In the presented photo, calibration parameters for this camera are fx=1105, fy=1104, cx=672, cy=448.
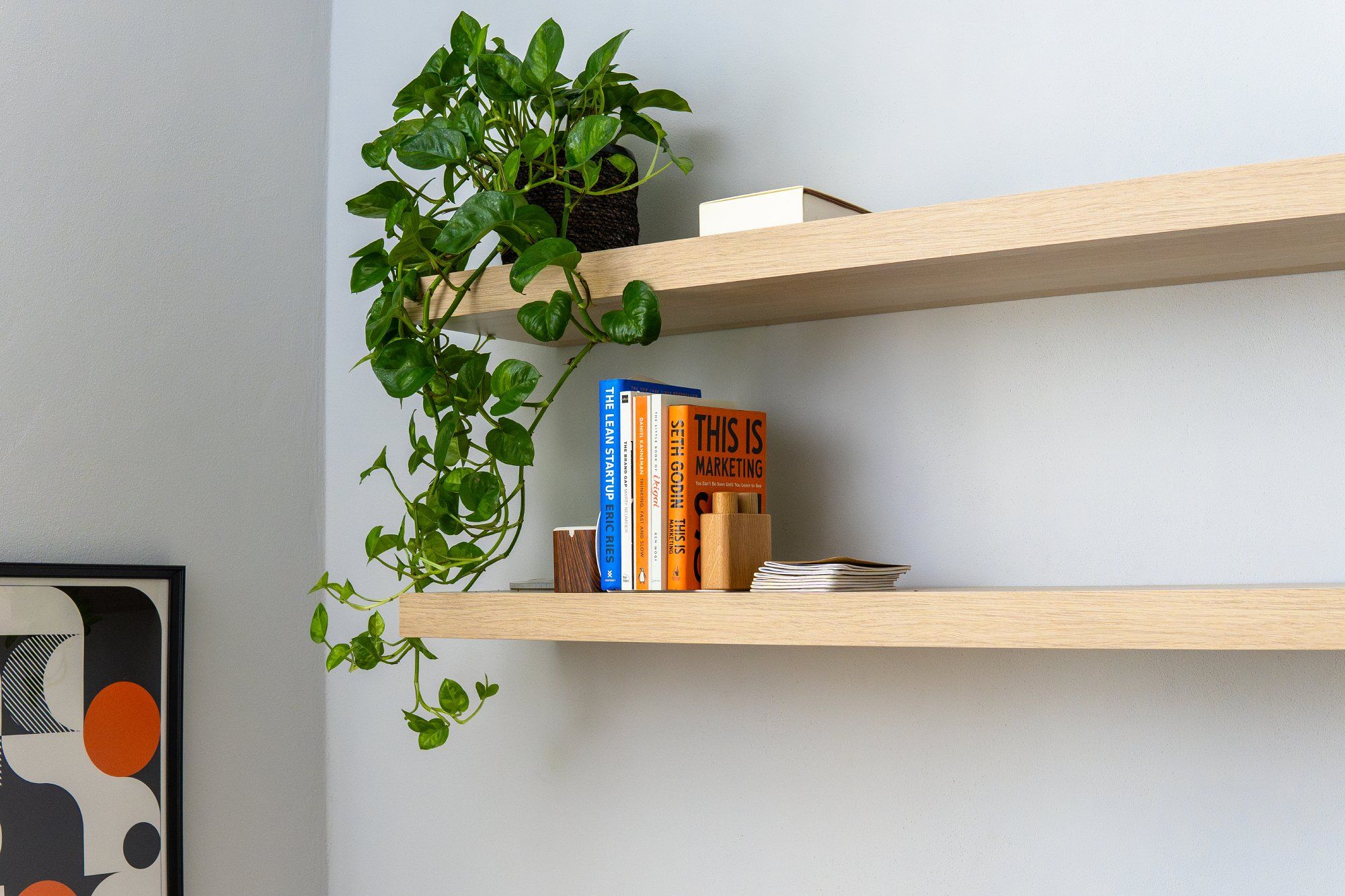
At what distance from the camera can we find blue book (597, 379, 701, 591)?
1215 millimetres

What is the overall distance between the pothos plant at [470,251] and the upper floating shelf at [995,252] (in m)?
0.05

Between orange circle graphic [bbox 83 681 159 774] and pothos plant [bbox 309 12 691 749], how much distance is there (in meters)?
0.26

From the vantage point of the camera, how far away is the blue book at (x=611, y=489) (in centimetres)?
121

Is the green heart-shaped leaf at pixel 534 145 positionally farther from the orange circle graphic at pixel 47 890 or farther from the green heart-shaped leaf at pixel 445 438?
the orange circle graphic at pixel 47 890

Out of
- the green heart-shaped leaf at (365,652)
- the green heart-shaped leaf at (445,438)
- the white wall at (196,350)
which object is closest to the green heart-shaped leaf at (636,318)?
the green heart-shaped leaf at (445,438)

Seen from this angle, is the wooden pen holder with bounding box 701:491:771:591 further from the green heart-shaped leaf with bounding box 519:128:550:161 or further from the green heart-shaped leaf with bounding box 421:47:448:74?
the green heart-shaped leaf with bounding box 421:47:448:74

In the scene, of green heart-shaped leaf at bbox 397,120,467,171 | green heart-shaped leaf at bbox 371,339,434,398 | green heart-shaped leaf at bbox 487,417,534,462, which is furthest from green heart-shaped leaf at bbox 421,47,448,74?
green heart-shaped leaf at bbox 487,417,534,462

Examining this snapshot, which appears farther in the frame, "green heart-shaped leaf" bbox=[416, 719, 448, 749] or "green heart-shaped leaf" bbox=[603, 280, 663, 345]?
"green heart-shaped leaf" bbox=[416, 719, 448, 749]

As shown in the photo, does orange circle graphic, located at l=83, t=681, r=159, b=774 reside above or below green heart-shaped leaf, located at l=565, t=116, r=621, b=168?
below

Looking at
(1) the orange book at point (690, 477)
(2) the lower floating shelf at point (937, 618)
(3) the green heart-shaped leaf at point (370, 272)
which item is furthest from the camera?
(3) the green heart-shaped leaf at point (370, 272)

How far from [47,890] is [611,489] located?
787 mm

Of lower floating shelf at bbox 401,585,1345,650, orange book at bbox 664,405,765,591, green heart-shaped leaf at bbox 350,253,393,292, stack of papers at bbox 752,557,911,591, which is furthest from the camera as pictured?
green heart-shaped leaf at bbox 350,253,393,292

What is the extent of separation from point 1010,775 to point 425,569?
2.27ft

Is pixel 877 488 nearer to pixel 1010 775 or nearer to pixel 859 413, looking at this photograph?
pixel 859 413
